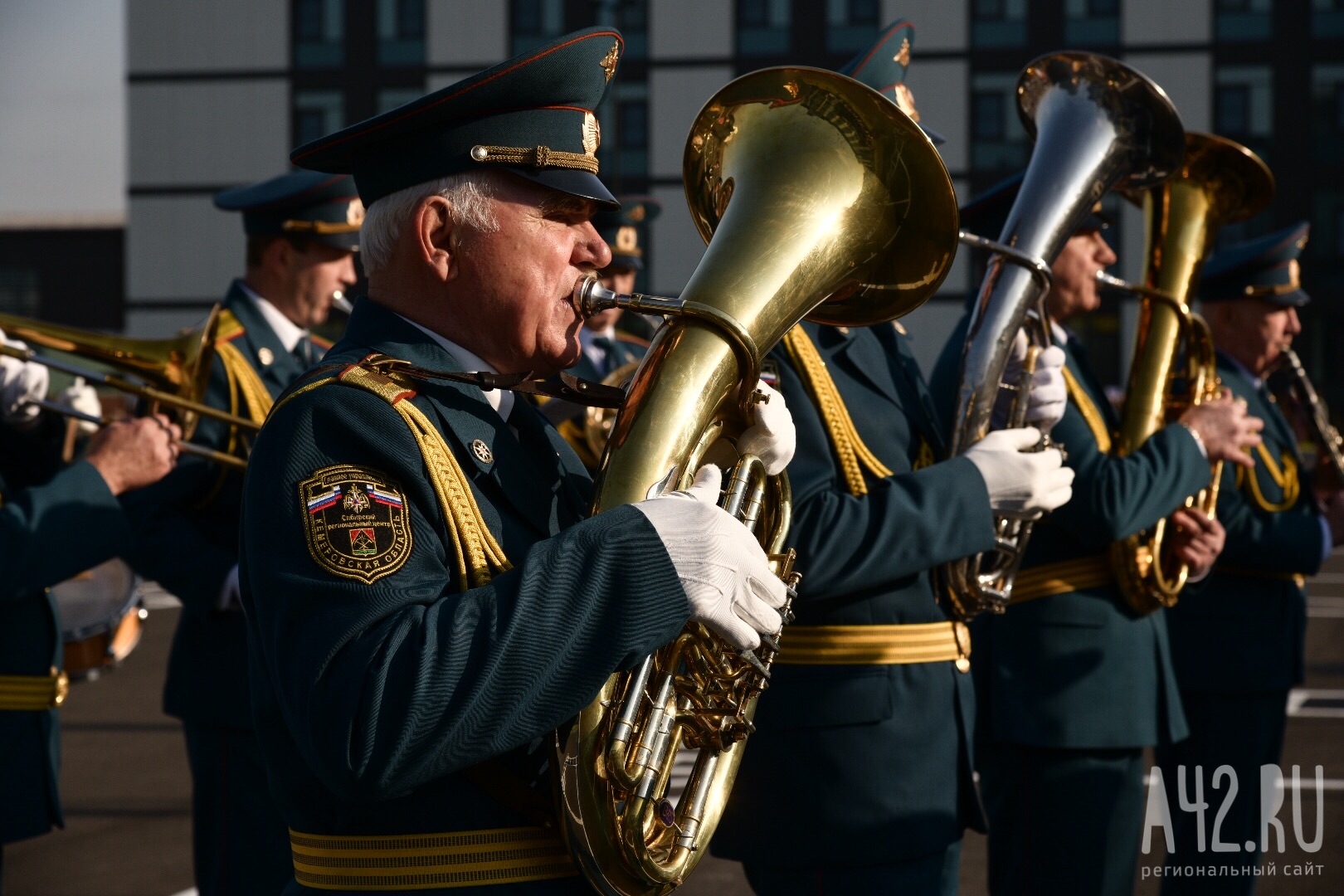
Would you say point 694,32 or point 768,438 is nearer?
point 768,438

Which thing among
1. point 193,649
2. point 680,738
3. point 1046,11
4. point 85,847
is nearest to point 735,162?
point 680,738

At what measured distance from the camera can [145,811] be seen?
264 inches

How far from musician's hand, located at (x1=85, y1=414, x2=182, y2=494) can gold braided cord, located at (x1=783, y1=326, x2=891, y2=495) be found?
1542 millimetres

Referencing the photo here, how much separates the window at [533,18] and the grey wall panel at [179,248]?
6.82 meters

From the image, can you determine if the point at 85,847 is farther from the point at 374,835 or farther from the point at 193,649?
the point at 374,835

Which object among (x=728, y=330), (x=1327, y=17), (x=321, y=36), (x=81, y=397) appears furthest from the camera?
(x=321, y=36)

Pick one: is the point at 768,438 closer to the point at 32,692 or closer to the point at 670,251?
the point at 32,692

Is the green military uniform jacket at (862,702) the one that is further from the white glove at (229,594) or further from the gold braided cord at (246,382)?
the gold braided cord at (246,382)

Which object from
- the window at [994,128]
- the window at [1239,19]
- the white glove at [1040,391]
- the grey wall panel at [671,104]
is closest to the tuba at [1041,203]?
the white glove at [1040,391]

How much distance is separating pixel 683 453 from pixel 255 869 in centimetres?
214

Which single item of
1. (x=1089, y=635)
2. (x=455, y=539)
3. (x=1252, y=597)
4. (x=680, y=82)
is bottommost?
(x=1252, y=597)

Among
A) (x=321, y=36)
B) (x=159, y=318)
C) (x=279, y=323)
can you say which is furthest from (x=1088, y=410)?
(x=159, y=318)

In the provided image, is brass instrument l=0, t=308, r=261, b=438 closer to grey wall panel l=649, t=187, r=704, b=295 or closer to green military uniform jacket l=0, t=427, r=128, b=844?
green military uniform jacket l=0, t=427, r=128, b=844

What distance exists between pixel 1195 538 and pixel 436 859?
9.44 feet
